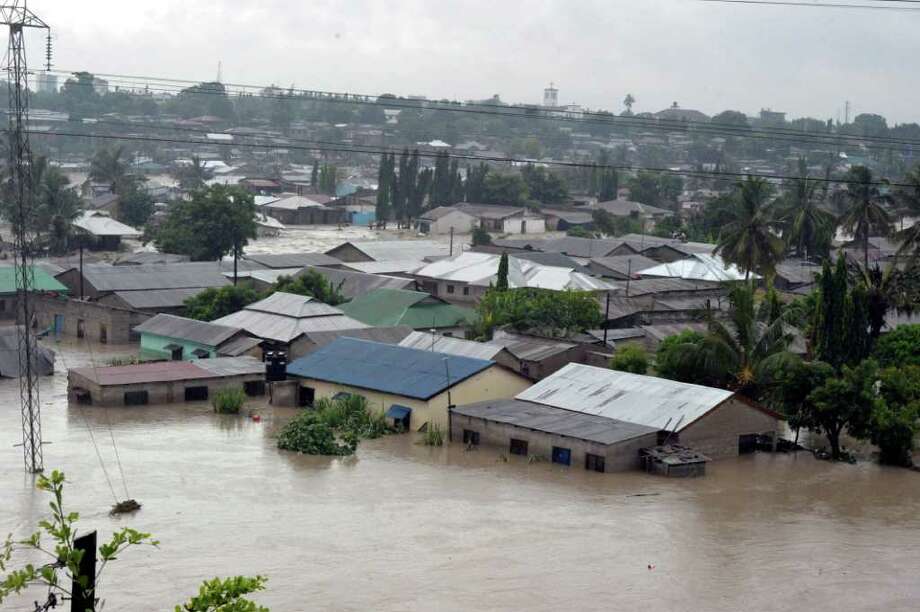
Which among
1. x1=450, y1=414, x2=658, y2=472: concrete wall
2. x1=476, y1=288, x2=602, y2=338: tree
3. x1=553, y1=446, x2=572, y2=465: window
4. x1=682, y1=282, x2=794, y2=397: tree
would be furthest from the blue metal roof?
x1=476, y1=288, x2=602, y2=338: tree

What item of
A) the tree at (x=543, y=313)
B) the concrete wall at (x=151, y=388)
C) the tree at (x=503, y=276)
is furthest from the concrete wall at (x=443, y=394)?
the tree at (x=503, y=276)

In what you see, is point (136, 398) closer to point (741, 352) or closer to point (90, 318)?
point (90, 318)

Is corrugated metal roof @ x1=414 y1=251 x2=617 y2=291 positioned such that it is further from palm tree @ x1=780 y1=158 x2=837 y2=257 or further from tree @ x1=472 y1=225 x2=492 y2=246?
tree @ x1=472 y1=225 x2=492 y2=246

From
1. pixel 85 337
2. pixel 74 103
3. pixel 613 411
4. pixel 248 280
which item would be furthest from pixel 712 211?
pixel 74 103

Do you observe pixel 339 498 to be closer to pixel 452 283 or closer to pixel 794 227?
pixel 452 283

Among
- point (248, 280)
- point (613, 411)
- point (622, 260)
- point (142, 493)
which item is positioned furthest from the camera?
point (622, 260)

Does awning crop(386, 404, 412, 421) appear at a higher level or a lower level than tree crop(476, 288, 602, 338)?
lower
